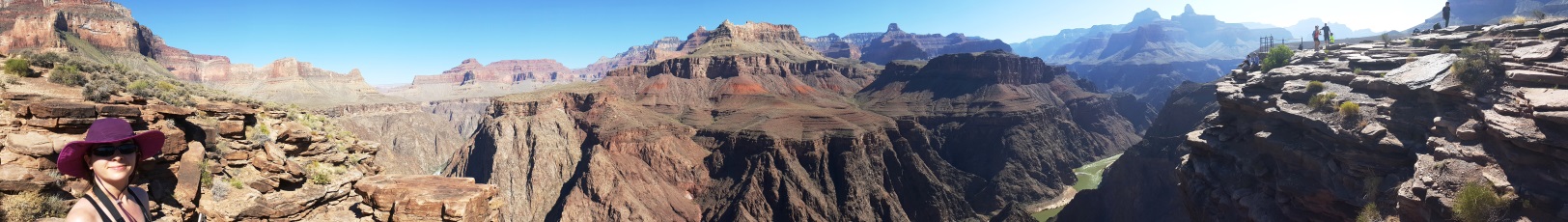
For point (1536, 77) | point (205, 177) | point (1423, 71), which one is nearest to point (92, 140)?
point (205, 177)

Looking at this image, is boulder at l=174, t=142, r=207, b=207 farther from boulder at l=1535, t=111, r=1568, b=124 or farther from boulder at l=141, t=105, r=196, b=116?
boulder at l=1535, t=111, r=1568, b=124

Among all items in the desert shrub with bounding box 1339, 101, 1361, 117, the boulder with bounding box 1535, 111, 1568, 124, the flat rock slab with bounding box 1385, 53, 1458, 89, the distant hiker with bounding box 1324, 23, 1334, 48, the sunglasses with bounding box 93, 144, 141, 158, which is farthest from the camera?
the distant hiker with bounding box 1324, 23, 1334, 48

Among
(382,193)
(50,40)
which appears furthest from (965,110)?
(50,40)

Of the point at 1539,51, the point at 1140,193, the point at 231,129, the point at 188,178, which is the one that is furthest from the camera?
the point at 1140,193

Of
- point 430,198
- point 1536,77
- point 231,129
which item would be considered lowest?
point 430,198

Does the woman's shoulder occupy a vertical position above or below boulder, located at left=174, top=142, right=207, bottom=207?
above

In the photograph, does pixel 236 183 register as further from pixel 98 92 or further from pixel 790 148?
pixel 790 148

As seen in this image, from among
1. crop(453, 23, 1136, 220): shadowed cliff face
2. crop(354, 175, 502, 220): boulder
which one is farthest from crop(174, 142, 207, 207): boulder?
crop(453, 23, 1136, 220): shadowed cliff face
